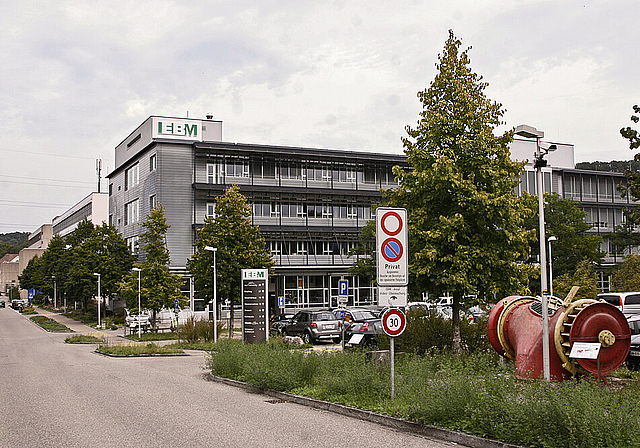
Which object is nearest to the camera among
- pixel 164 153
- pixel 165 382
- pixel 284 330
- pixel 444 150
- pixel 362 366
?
pixel 362 366

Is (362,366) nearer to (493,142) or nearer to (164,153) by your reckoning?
(493,142)

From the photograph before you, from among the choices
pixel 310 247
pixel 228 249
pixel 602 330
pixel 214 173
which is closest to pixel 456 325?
pixel 602 330

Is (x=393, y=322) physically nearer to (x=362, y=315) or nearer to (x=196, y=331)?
(x=362, y=315)

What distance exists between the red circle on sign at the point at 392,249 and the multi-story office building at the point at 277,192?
48.3m

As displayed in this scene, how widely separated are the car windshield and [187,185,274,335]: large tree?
26.6 feet

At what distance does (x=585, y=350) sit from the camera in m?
11.3

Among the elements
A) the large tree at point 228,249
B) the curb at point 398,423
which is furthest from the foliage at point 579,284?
the curb at point 398,423

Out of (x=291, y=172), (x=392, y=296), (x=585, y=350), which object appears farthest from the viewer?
(x=291, y=172)

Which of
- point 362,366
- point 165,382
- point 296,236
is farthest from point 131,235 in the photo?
point 362,366

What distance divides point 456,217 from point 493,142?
2.79 m

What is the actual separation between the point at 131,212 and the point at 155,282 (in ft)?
89.1

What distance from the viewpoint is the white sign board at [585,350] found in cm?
1105

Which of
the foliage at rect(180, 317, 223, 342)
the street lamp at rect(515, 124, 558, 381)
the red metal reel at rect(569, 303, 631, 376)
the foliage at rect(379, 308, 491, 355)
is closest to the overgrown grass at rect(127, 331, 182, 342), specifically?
the foliage at rect(180, 317, 223, 342)

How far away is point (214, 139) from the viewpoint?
6206cm
